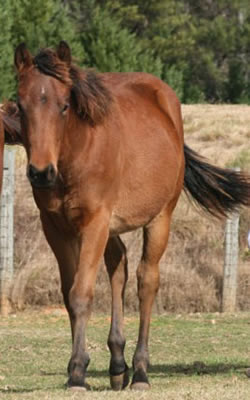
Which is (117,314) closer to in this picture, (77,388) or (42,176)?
(77,388)

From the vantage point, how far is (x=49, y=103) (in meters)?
7.48

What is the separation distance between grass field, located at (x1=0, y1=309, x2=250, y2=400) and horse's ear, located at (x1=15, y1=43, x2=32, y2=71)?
84.4 inches

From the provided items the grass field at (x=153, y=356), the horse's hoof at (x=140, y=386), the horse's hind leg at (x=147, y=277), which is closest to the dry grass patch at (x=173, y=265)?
the grass field at (x=153, y=356)

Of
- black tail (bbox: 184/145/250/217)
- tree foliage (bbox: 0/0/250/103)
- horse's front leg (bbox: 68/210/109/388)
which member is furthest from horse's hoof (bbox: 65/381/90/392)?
tree foliage (bbox: 0/0/250/103)

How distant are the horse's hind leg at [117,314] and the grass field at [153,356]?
167 mm

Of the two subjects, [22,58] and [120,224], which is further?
[120,224]

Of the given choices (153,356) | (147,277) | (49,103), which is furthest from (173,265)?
(49,103)

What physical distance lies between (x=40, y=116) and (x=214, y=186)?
3.37 m

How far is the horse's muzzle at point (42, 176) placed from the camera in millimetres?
7242

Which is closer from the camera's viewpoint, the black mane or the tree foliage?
the black mane

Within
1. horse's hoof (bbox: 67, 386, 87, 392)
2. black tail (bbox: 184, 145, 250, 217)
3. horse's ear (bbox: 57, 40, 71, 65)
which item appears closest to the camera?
horse's hoof (bbox: 67, 386, 87, 392)

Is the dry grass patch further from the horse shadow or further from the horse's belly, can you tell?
the horse's belly

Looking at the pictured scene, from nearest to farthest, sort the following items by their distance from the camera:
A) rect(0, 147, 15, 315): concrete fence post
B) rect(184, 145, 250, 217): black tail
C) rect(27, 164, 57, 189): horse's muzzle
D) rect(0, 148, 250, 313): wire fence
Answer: rect(27, 164, 57, 189): horse's muzzle
rect(184, 145, 250, 217): black tail
rect(0, 147, 15, 315): concrete fence post
rect(0, 148, 250, 313): wire fence

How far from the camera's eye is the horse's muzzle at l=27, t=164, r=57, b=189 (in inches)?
285
